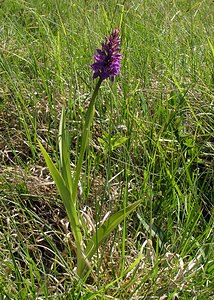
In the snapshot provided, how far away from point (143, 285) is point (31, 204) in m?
0.41

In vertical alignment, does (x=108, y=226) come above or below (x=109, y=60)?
below

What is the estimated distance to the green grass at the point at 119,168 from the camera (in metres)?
1.04

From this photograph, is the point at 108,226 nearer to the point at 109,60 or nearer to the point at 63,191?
the point at 63,191

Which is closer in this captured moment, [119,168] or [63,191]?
[63,191]

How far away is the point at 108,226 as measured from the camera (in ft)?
3.29

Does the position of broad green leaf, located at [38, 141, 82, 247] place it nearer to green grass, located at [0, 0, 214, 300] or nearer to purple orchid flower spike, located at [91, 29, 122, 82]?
green grass, located at [0, 0, 214, 300]

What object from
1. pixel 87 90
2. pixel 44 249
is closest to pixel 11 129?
pixel 87 90

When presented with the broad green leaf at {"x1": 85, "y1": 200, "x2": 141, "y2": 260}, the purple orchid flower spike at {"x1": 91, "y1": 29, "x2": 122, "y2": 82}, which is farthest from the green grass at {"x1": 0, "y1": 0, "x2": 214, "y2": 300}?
the purple orchid flower spike at {"x1": 91, "y1": 29, "x2": 122, "y2": 82}

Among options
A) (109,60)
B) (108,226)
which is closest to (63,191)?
(108,226)

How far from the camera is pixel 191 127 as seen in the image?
164cm

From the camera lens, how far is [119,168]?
1386mm

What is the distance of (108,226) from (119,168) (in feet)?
1.31

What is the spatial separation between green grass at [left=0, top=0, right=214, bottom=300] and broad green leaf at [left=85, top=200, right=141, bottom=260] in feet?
0.11

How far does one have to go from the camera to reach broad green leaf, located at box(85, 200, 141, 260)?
3.25 feet
